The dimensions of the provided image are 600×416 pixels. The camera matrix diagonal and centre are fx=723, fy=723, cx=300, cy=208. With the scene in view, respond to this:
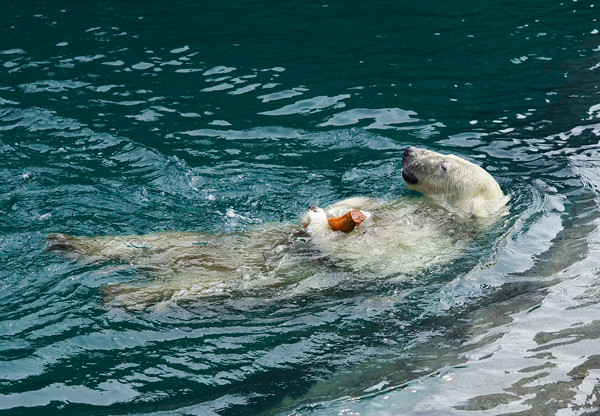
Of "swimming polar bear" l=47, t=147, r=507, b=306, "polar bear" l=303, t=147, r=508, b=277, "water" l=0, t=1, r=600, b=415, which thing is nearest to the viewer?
"water" l=0, t=1, r=600, b=415

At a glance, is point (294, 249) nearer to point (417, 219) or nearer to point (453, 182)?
point (417, 219)

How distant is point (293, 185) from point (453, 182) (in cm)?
178

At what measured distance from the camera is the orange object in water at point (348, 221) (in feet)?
22.2

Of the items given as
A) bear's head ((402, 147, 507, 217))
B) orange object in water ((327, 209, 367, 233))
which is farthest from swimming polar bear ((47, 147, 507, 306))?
bear's head ((402, 147, 507, 217))

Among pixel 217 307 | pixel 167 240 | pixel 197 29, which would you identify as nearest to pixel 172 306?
pixel 217 307

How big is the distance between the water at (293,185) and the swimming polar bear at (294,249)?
13cm

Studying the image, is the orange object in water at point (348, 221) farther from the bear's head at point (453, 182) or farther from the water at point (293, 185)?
the bear's head at point (453, 182)

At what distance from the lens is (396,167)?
870 cm

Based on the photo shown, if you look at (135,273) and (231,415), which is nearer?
(231,415)

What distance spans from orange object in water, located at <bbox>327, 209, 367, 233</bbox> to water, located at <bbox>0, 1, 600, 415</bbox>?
487mm

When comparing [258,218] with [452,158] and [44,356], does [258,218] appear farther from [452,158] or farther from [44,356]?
[44,356]

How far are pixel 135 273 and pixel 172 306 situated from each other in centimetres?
65

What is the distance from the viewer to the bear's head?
7641 mm

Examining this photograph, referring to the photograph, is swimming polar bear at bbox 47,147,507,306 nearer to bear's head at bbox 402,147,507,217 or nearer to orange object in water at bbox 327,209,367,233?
orange object in water at bbox 327,209,367,233
